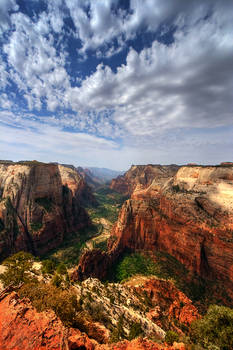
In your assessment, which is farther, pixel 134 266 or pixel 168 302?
pixel 134 266

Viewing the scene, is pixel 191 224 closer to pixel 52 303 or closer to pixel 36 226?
pixel 52 303

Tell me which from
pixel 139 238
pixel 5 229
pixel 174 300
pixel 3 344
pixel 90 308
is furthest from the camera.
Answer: pixel 139 238

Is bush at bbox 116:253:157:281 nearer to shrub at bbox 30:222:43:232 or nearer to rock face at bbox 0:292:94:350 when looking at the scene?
shrub at bbox 30:222:43:232

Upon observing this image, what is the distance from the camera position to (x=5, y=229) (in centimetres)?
4662

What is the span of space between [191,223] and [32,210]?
57.9 meters

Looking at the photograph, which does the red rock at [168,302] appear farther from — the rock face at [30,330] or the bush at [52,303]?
the rock face at [30,330]

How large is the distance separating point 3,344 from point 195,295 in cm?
4260

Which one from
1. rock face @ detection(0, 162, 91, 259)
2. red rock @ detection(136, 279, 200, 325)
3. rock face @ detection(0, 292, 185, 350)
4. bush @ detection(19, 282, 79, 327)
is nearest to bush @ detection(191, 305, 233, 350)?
rock face @ detection(0, 292, 185, 350)

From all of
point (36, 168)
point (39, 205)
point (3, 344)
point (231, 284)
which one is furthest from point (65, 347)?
point (36, 168)

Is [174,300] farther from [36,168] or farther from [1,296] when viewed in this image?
[36,168]

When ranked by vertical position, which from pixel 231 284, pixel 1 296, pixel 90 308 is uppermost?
pixel 1 296

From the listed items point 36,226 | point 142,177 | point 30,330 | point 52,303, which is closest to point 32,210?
point 36,226

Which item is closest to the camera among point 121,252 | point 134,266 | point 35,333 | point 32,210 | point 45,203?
point 35,333

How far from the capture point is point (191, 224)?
42344mm
